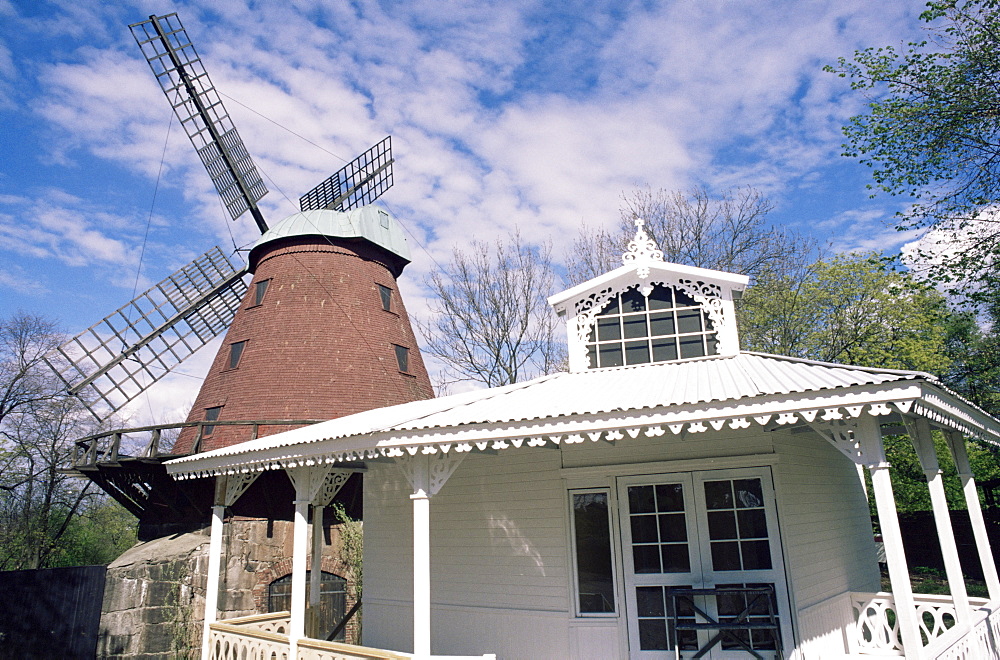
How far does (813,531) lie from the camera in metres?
6.95

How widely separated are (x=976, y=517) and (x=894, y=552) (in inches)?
147

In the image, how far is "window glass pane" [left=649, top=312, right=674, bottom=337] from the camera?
830 centimetres

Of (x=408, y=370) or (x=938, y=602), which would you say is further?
(x=408, y=370)

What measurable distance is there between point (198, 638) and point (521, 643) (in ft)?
25.9

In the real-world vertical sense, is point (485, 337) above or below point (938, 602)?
above

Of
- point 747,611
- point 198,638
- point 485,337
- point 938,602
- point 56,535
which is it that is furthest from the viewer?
point 56,535

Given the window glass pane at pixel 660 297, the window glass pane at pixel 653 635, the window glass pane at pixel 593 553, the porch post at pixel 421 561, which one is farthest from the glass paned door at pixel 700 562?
the window glass pane at pixel 660 297

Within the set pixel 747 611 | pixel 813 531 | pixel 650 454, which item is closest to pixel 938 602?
pixel 813 531

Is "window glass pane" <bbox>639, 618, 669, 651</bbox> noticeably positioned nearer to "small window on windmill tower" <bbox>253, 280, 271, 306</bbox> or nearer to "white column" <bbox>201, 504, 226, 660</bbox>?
"white column" <bbox>201, 504, 226, 660</bbox>

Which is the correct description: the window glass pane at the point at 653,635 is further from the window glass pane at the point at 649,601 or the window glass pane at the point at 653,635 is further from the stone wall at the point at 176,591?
the stone wall at the point at 176,591

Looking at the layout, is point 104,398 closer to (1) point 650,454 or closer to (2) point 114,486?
(2) point 114,486

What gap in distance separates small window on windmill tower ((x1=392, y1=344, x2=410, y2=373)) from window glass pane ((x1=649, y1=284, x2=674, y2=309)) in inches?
386

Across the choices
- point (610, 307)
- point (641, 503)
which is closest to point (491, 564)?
point (641, 503)

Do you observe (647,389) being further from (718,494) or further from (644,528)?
(644,528)
